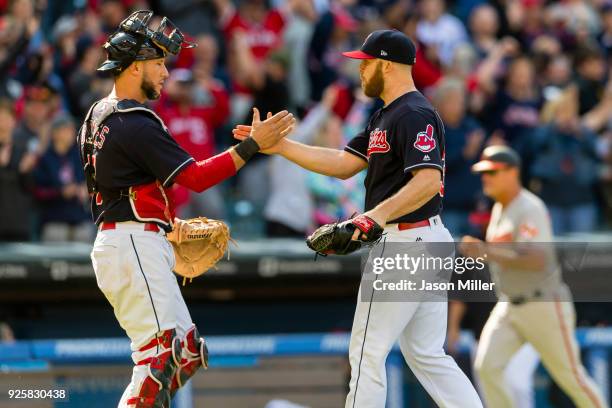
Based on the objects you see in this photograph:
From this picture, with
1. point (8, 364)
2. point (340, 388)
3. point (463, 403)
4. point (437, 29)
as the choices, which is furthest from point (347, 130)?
point (463, 403)

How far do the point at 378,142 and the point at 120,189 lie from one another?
1277 mm

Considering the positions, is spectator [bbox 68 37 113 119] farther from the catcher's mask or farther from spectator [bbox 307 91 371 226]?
the catcher's mask

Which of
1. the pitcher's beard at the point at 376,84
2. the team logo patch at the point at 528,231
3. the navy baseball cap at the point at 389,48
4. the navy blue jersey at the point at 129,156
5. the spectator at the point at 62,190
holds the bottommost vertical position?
the navy blue jersey at the point at 129,156

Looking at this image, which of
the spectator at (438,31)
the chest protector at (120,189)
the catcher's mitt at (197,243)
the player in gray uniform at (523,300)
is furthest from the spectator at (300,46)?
the chest protector at (120,189)

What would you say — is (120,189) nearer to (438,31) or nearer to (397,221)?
(397,221)

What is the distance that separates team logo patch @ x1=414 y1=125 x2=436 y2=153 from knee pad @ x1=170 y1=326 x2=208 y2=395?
4.60ft

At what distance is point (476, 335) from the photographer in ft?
30.9

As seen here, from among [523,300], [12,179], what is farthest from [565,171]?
[12,179]

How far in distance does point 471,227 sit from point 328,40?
8.21ft

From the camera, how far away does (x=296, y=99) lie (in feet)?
36.1

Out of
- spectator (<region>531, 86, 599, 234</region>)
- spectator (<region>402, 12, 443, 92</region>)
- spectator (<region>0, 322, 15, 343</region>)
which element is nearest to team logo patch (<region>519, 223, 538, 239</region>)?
spectator (<region>531, 86, 599, 234</region>)

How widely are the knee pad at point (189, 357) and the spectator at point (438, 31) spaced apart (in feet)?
22.1

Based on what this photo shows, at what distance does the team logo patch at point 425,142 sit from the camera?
5.57 m
